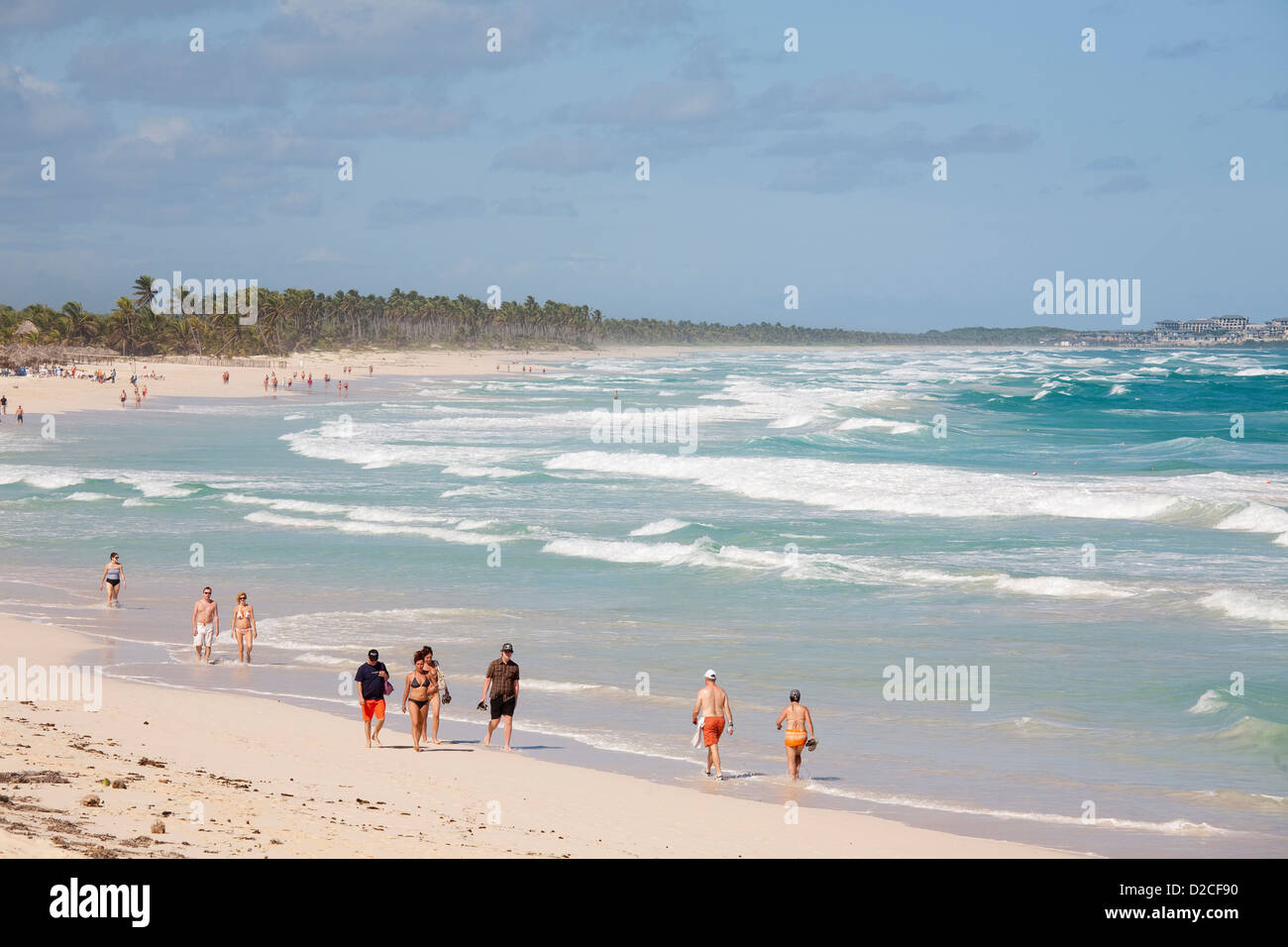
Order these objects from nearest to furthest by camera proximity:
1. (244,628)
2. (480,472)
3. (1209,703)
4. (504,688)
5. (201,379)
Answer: (504,688) < (1209,703) < (244,628) < (480,472) < (201,379)

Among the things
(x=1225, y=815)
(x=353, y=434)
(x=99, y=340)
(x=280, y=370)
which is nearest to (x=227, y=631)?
(x=1225, y=815)

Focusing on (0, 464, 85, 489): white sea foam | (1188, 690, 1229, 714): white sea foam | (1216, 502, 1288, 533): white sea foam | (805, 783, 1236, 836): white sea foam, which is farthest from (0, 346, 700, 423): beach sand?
(1188, 690, 1229, 714): white sea foam

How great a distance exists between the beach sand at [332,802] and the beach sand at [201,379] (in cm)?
5442

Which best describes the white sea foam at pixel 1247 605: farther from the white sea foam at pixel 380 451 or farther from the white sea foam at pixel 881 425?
the white sea foam at pixel 881 425

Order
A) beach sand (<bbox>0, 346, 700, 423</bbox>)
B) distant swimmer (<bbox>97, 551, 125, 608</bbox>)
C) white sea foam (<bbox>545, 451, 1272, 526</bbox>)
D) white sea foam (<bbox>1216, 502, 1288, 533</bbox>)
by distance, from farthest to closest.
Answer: beach sand (<bbox>0, 346, 700, 423</bbox>), white sea foam (<bbox>545, 451, 1272, 526</bbox>), white sea foam (<bbox>1216, 502, 1288, 533</bbox>), distant swimmer (<bbox>97, 551, 125, 608</bbox>)

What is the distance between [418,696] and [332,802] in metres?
3.00

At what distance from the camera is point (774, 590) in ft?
76.9

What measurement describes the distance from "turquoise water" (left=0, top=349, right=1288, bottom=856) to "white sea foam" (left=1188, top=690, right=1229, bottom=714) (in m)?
0.05

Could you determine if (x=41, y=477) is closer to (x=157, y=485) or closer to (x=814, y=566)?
(x=157, y=485)

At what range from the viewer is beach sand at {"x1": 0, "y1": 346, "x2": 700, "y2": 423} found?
235ft

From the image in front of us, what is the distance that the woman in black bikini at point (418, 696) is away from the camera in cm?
1388

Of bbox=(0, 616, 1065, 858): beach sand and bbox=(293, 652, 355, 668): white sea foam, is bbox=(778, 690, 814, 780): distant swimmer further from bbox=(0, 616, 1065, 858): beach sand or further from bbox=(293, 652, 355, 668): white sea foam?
bbox=(293, 652, 355, 668): white sea foam

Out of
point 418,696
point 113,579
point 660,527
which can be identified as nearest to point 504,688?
point 418,696

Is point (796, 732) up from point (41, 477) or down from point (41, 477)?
down
